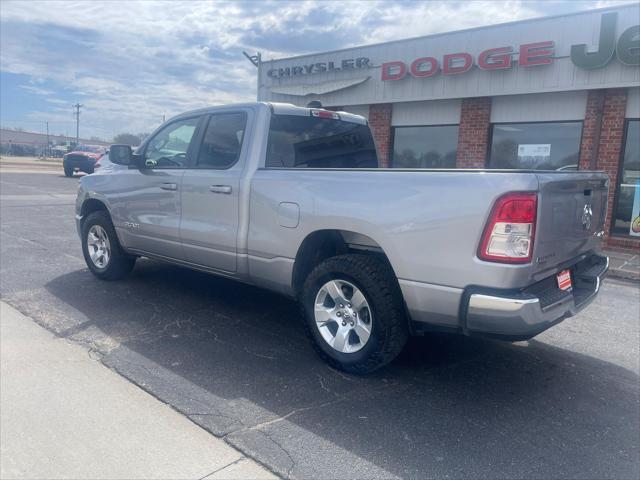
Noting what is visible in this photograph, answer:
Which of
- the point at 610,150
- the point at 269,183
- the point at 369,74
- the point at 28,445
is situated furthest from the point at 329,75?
the point at 28,445

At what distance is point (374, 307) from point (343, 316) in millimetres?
338

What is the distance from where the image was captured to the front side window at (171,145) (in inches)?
209

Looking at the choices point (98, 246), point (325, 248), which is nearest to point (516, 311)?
point (325, 248)

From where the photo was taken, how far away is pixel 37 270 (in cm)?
666

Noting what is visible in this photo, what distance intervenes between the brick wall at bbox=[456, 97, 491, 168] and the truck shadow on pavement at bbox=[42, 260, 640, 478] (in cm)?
787

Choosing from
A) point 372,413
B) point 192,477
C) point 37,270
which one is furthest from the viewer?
point 37,270

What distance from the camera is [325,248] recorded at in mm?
4309

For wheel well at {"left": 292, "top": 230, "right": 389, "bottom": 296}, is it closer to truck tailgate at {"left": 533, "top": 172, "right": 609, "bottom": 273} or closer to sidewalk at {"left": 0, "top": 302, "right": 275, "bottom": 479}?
truck tailgate at {"left": 533, "top": 172, "right": 609, "bottom": 273}

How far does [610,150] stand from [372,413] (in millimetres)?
8985

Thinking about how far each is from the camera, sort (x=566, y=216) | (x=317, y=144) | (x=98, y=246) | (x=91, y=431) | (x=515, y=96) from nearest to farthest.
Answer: (x=91, y=431) → (x=566, y=216) → (x=317, y=144) → (x=98, y=246) → (x=515, y=96)

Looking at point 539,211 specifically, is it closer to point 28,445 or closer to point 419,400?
point 419,400

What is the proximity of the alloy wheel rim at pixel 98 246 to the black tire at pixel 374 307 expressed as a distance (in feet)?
10.5

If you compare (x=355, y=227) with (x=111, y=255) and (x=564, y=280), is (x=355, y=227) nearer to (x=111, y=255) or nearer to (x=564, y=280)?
(x=564, y=280)

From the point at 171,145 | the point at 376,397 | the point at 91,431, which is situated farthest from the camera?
the point at 171,145
